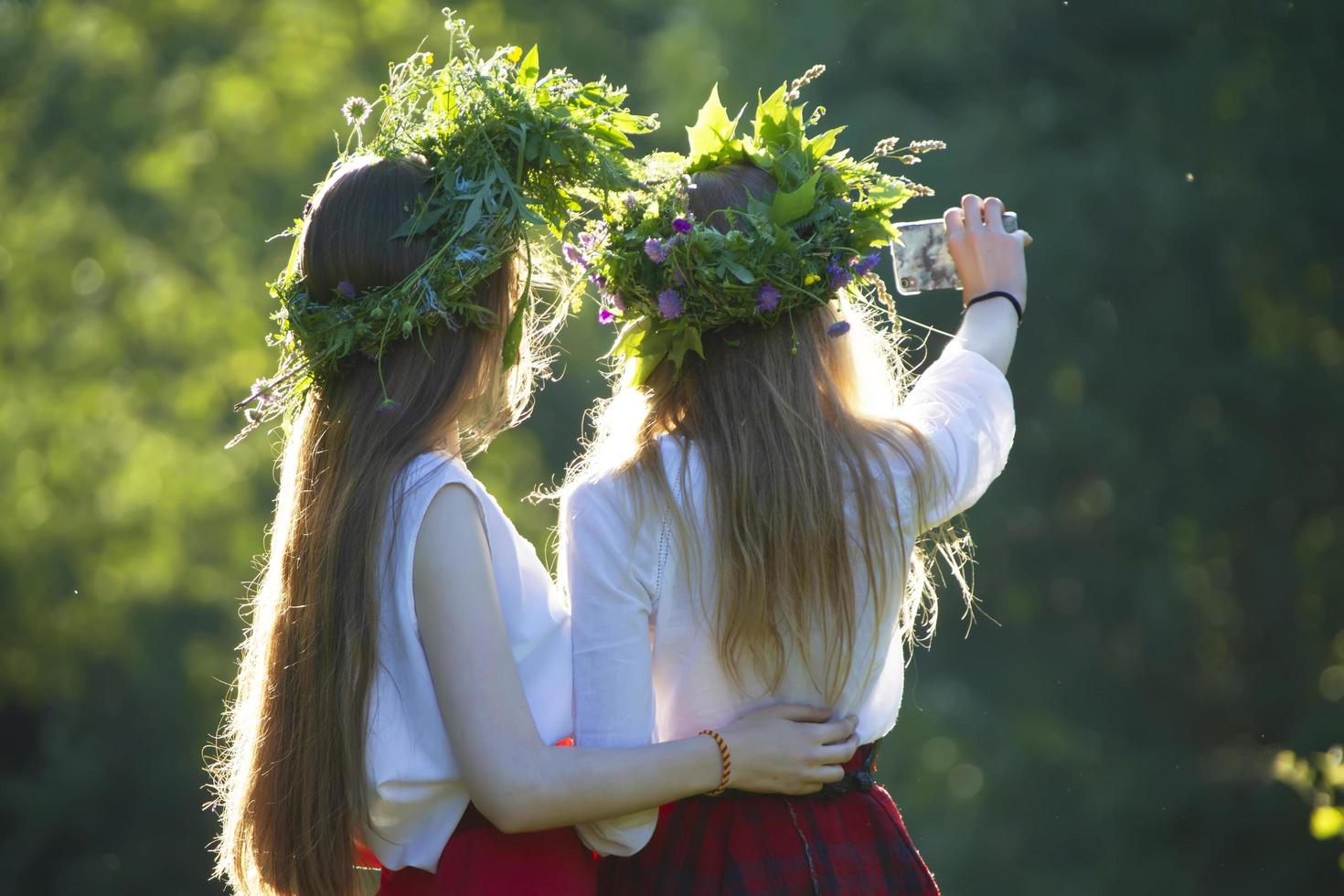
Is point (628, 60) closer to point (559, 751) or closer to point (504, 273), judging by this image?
point (504, 273)

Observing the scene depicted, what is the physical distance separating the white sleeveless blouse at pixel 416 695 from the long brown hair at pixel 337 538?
0.08 feet

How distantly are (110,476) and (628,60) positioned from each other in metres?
3.88

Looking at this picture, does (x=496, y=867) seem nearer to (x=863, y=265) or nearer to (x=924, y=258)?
(x=863, y=265)

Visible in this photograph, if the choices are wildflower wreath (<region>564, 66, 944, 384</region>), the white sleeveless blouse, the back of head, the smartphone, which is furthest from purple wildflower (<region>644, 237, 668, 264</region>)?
the smartphone

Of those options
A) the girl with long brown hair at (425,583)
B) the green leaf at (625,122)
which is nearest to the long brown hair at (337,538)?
the girl with long brown hair at (425,583)

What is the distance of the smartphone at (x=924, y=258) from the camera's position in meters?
2.63

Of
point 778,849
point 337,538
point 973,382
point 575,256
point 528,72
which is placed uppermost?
point 528,72

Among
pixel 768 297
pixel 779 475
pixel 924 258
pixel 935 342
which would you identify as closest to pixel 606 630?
pixel 779 475

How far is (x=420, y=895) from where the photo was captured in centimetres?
221

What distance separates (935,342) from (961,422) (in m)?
5.75

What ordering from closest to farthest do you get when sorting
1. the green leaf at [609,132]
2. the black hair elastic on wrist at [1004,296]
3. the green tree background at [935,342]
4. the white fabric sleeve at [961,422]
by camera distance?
the white fabric sleeve at [961,422], the green leaf at [609,132], the black hair elastic on wrist at [1004,296], the green tree background at [935,342]

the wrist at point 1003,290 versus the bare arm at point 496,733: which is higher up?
the wrist at point 1003,290

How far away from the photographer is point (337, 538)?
2.20 meters

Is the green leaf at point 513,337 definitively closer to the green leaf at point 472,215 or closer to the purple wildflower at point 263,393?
the green leaf at point 472,215
